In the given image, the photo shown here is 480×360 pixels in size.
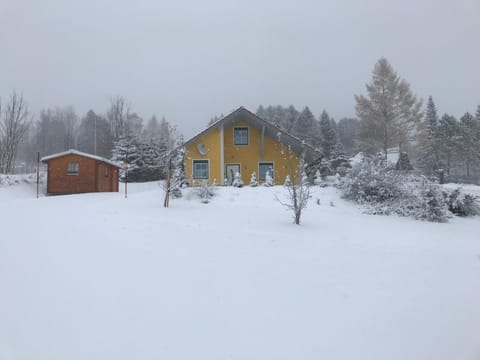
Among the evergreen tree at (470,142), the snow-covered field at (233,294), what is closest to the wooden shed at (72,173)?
the snow-covered field at (233,294)

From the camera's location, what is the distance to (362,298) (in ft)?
10.4

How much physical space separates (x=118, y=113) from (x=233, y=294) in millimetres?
42671

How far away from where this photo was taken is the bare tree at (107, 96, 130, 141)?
40.6 m

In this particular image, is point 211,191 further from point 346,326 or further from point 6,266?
point 346,326

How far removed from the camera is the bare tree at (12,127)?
85.7 feet

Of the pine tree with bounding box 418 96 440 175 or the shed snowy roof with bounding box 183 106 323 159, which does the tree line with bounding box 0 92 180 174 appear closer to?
the shed snowy roof with bounding box 183 106 323 159

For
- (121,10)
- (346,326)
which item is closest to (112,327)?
(346,326)

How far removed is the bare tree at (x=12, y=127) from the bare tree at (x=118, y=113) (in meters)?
12.9

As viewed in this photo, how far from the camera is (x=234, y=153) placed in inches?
726

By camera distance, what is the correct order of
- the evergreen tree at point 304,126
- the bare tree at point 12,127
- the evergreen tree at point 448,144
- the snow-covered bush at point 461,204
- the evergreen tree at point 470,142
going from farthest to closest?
the evergreen tree at point 304,126 < the evergreen tree at point 448,144 < the evergreen tree at point 470,142 < the bare tree at point 12,127 < the snow-covered bush at point 461,204

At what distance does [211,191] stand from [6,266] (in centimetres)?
805

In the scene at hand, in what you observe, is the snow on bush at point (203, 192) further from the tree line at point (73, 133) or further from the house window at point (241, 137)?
the tree line at point (73, 133)

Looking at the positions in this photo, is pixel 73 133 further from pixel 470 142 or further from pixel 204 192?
pixel 470 142

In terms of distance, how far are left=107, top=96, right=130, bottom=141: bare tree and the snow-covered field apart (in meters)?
37.4
